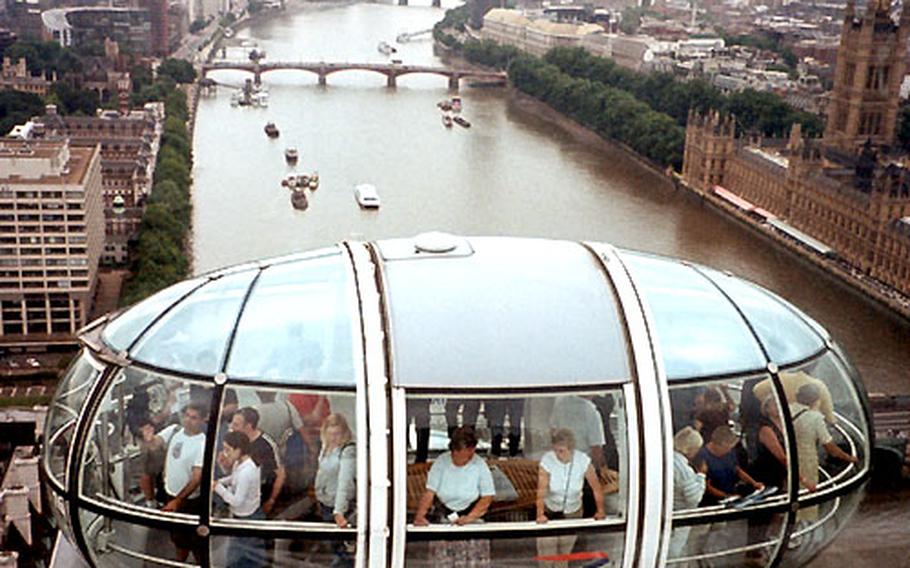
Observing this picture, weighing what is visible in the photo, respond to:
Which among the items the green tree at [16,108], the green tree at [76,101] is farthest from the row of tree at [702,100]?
the green tree at [16,108]

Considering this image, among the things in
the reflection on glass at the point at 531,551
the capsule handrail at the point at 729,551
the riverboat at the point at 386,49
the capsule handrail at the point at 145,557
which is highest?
the reflection on glass at the point at 531,551

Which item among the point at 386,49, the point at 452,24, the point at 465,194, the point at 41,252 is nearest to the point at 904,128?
the point at 465,194

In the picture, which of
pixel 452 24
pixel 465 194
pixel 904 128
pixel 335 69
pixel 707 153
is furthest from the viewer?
pixel 452 24

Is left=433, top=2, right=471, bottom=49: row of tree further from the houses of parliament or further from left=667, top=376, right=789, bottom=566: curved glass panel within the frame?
left=667, top=376, right=789, bottom=566: curved glass panel

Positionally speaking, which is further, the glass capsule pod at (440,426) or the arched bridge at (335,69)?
the arched bridge at (335,69)

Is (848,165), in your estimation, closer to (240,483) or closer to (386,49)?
(240,483)

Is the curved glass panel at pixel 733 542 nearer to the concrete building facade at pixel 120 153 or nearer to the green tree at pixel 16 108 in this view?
the concrete building facade at pixel 120 153
